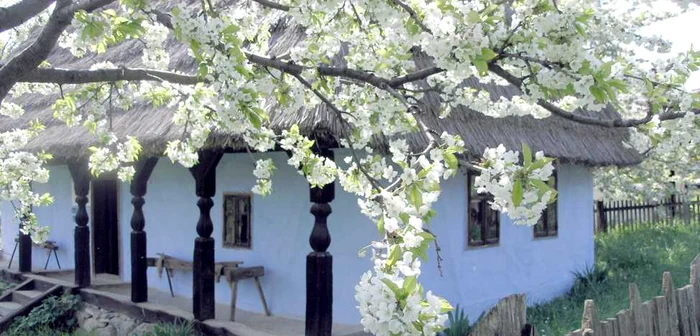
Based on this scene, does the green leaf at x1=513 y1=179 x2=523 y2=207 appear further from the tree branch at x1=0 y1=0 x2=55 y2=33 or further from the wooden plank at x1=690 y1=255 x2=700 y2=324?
the wooden plank at x1=690 y1=255 x2=700 y2=324

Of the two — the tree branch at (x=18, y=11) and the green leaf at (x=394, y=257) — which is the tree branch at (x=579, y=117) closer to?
the green leaf at (x=394, y=257)

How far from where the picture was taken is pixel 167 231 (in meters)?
10.3

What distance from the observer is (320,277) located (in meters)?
6.84

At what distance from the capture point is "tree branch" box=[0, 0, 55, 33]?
3.76 m

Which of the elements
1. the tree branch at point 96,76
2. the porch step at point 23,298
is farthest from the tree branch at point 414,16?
the porch step at point 23,298

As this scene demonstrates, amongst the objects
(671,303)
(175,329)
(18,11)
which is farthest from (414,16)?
(175,329)

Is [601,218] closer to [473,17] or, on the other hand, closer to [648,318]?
[648,318]

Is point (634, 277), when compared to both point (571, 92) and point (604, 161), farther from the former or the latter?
point (571, 92)

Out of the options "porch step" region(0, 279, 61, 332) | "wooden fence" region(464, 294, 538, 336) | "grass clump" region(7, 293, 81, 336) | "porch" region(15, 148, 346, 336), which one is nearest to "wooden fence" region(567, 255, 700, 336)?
"wooden fence" region(464, 294, 538, 336)

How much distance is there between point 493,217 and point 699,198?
10.2 m

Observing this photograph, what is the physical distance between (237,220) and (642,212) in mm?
10349

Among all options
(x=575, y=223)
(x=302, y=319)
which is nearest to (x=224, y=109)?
(x=302, y=319)

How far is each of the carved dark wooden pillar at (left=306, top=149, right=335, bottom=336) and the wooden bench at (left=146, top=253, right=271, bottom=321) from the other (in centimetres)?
145

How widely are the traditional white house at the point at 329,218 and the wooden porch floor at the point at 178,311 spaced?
0.67 feet
